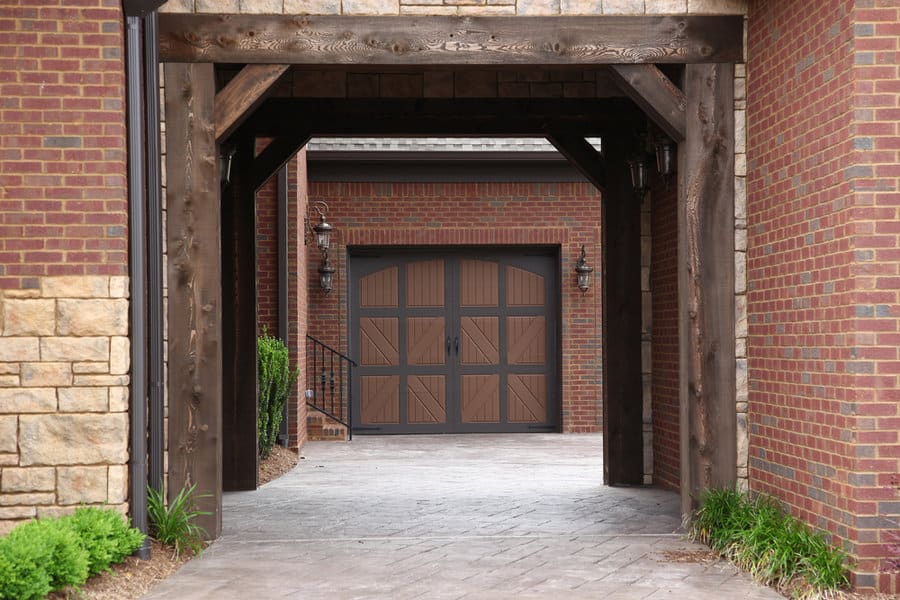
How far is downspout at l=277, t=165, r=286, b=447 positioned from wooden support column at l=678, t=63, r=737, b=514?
6574 mm

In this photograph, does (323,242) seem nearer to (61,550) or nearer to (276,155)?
(276,155)

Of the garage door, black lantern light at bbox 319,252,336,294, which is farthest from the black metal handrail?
black lantern light at bbox 319,252,336,294

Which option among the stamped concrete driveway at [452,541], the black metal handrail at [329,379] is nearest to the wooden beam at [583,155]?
the stamped concrete driveway at [452,541]

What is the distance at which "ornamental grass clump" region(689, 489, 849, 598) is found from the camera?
18.1ft

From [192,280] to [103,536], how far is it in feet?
6.10

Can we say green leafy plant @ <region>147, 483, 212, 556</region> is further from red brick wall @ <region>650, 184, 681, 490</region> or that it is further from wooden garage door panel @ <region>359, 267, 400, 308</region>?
wooden garage door panel @ <region>359, 267, 400, 308</region>

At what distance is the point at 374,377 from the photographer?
15.4 m

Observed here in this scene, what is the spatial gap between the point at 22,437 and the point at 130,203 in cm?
143

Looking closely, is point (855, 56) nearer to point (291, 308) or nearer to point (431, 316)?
point (291, 308)

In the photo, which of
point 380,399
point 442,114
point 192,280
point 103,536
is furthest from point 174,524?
point 380,399

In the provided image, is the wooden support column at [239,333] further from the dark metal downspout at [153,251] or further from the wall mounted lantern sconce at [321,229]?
the wall mounted lantern sconce at [321,229]

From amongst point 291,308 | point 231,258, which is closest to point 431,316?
point 291,308

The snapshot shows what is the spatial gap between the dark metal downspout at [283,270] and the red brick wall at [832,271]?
7.00 m

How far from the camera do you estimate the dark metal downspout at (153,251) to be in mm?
6562
